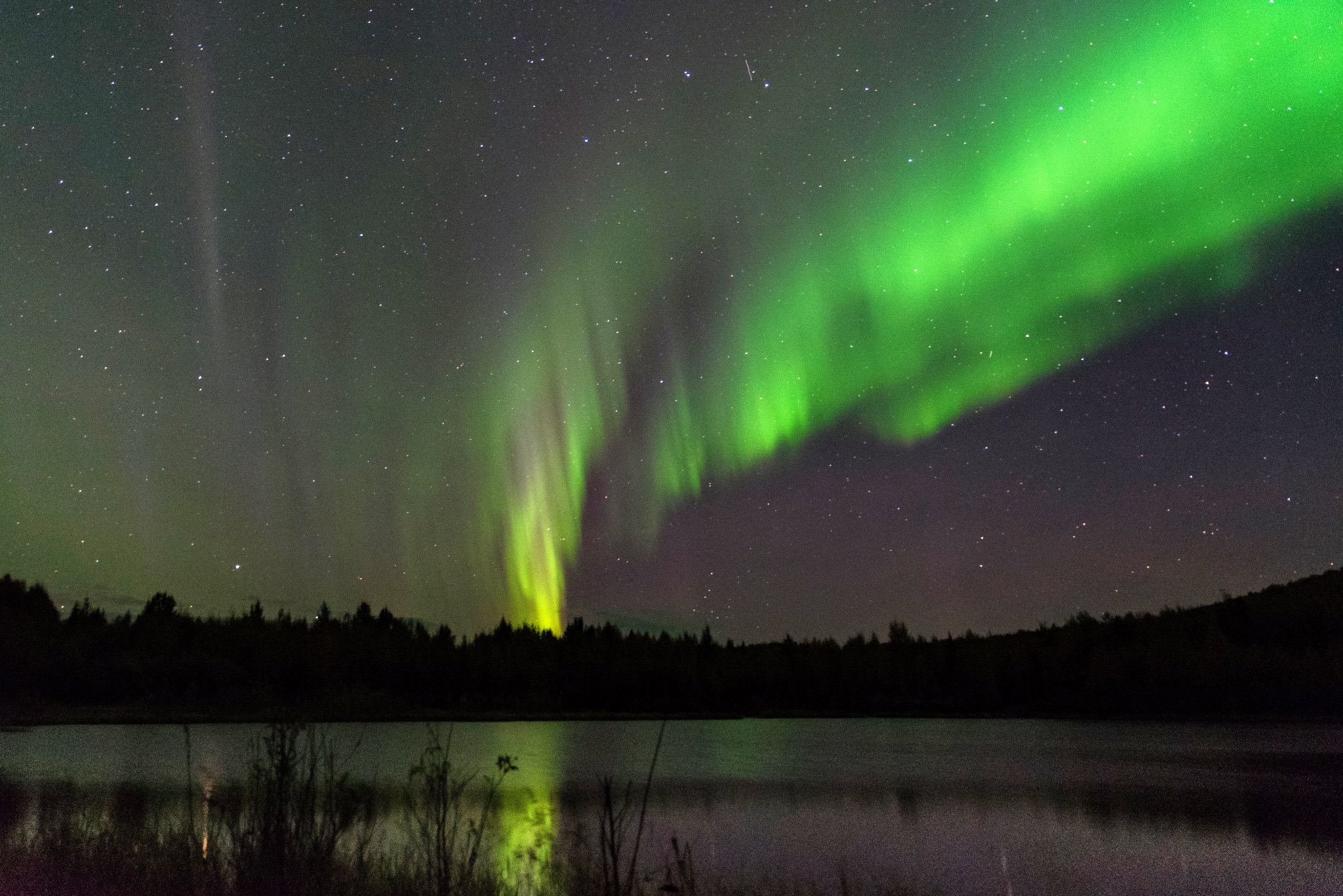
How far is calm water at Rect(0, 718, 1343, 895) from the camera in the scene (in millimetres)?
18203

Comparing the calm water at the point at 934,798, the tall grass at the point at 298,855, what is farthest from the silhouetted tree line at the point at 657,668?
the tall grass at the point at 298,855

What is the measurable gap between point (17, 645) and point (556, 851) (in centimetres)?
11617

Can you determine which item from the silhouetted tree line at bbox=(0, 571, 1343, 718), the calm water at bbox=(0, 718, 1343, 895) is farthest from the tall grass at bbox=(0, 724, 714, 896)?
the silhouetted tree line at bbox=(0, 571, 1343, 718)

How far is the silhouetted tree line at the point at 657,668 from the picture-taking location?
109562 millimetres

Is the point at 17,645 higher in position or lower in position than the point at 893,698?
higher

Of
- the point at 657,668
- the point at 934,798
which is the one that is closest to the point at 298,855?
the point at 934,798

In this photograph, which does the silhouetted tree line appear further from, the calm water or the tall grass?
the tall grass

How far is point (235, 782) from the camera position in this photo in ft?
86.9

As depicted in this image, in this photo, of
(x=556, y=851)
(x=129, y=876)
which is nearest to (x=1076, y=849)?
(x=556, y=851)

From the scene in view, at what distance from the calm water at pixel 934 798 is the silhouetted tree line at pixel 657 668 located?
158 ft

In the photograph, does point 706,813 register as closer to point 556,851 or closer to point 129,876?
point 556,851

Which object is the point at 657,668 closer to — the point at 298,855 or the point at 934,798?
the point at 934,798

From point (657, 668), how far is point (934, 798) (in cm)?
12024

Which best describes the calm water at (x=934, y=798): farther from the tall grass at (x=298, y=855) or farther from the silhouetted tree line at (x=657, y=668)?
the silhouetted tree line at (x=657, y=668)
